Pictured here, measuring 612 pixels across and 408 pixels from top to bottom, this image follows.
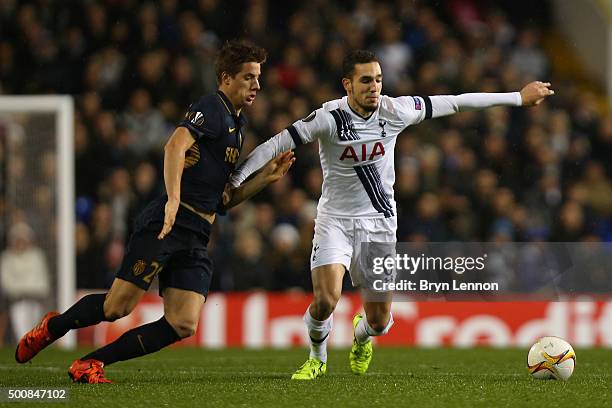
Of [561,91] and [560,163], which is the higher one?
[561,91]

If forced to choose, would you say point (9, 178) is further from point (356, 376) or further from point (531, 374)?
point (531, 374)

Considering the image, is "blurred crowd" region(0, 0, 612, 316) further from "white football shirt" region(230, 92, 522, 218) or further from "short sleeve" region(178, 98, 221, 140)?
"short sleeve" region(178, 98, 221, 140)

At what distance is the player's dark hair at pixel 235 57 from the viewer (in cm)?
701

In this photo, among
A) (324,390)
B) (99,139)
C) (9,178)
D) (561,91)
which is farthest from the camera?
(561,91)

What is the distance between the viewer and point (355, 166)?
7547mm

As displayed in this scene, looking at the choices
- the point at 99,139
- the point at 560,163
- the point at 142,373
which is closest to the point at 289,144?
the point at 142,373

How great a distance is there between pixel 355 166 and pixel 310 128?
1.33ft

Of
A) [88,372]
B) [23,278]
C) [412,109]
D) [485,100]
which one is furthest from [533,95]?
[23,278]

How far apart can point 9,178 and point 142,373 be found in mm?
4077

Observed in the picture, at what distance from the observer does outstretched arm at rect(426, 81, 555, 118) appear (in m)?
7.55

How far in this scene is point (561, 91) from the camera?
15.1 metres
